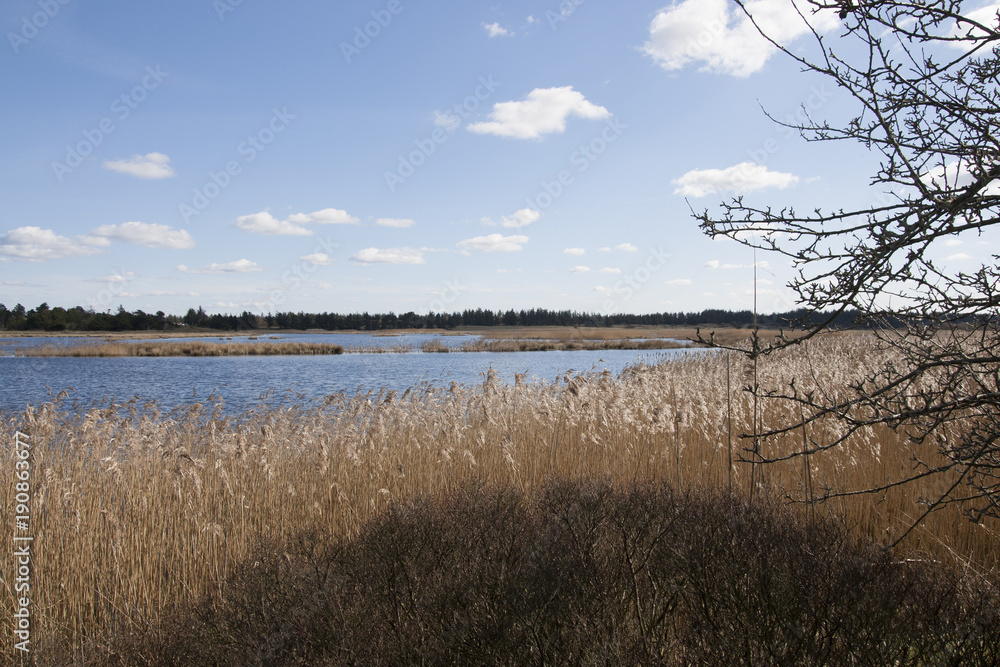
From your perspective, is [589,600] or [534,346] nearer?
[589,600]

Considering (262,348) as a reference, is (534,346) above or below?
below

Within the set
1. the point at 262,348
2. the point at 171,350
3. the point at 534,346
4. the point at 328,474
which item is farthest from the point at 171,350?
the point at 328,474

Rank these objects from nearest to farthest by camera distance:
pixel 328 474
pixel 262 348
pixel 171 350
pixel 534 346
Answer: pixel 328 474
pixel 171 350
pixel 262 348
pixel 534 346

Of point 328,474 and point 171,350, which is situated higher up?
point 171,350

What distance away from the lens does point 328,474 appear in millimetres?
5992

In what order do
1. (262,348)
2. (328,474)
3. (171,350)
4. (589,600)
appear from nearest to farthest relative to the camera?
(589,600) → (328,474) → (171,350) → (262,348)

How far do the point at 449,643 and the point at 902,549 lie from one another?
364 cm

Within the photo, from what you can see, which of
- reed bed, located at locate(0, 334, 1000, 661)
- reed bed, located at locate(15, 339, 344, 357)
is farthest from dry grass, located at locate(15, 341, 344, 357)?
reed bed, located at locate(0, 334, 1000, 661)

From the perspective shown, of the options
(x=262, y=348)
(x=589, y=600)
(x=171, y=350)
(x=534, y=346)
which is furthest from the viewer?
(x=534, y=346)

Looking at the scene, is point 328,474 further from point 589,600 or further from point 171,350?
point 171,350

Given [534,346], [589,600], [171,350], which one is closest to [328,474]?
[589,600]

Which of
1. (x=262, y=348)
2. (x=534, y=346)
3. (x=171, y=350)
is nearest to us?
(x=171, y=350)

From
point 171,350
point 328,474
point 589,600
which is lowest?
point 328,474

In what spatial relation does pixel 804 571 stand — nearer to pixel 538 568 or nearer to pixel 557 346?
pixel 538 568
